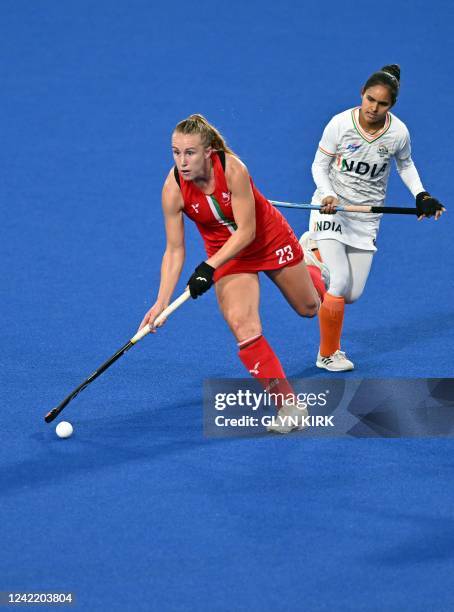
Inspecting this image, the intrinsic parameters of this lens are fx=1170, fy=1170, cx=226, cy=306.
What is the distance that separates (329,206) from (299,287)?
22.0 inches

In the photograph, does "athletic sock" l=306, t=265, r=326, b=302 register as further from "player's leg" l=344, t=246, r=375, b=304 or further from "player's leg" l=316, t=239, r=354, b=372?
"player's leg" l=344, t=246, r=375, b=304

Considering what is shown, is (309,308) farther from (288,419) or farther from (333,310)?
(288,419)

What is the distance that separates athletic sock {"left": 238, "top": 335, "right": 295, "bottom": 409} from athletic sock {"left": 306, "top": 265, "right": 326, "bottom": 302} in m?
0.85

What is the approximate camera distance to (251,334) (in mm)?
5613

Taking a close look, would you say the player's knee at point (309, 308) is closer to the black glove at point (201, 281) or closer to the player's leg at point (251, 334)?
the player's leg at point (251, 334)

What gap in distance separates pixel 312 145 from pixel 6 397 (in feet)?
→ 15.0

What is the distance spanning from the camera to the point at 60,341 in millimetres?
6773

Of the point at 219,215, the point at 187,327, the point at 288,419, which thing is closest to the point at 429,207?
the point at 219,215

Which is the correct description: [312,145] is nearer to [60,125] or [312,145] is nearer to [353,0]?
[60,125]

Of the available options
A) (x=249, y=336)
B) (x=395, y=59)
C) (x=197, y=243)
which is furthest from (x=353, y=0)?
(x=249, y=336)

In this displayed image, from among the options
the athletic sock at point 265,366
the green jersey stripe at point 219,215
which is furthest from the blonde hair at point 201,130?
the athletic sock at point 265,366

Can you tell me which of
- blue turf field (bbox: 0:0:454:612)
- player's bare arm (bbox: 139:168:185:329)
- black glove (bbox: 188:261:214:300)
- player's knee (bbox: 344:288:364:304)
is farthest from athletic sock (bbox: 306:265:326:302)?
black glove (bbox: 188:261:214:300)

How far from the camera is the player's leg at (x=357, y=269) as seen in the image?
6598 mm

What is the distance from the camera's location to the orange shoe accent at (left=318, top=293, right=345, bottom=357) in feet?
21.2
